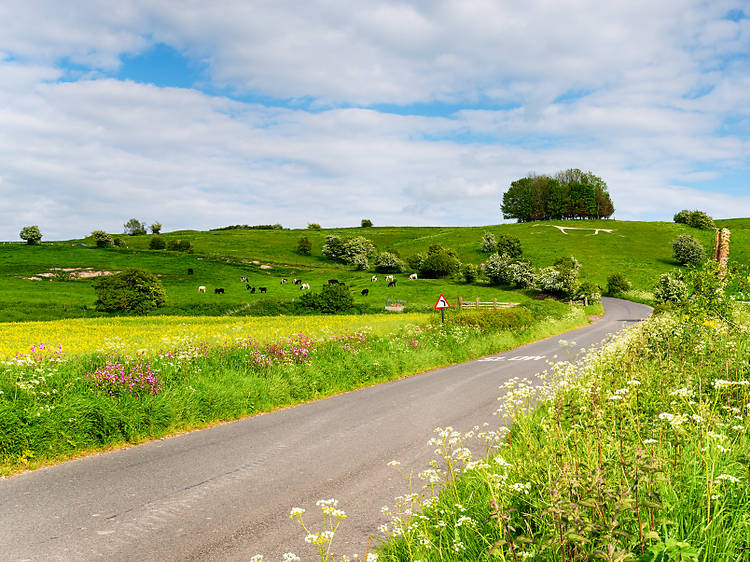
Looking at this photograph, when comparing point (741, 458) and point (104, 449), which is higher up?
point (741, 458)

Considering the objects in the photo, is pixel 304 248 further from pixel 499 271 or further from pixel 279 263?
pixel 499 271

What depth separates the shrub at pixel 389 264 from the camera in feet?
267

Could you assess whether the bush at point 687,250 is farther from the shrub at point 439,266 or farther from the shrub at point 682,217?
the shrub at point 439,266

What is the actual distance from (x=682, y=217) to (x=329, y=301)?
11492 centimetres

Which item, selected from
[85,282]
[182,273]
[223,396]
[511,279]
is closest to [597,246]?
[511,279]

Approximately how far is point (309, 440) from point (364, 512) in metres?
3.38

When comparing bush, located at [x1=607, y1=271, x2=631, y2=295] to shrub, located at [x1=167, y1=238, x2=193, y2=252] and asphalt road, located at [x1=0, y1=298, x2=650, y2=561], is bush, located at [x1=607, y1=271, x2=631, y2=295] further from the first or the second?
shrub, located at [x1=167, y1=238, x2=193, y2=252]

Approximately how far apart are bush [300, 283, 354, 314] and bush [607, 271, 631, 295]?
5049 cm

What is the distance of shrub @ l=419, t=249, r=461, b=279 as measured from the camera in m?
75.7

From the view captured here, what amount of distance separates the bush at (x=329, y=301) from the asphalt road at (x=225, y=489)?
102 feet

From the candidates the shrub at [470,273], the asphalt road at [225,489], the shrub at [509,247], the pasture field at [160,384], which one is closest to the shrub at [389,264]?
the shrub at [470,273]

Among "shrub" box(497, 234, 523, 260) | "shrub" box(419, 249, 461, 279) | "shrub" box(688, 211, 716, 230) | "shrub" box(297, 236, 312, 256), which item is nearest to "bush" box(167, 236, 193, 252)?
"shrub" box(297, 236, 312, 256)

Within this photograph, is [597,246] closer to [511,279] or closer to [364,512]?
[511,279]

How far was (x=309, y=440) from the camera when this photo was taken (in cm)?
899
